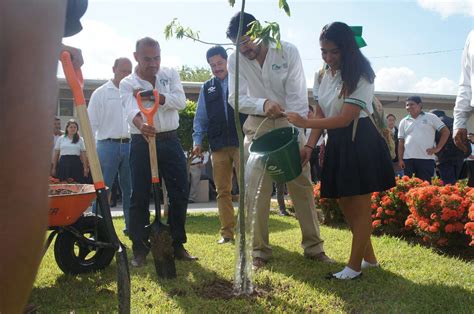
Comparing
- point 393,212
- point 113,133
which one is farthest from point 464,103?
point 113,133

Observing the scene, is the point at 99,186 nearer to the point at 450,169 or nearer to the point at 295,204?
the point at 295,204

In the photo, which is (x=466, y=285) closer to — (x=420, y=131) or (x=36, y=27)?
(x=36, y=27)

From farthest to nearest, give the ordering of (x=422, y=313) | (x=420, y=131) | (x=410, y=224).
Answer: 1. (x=420, y=131)
2. (x=410, y=224)
3. (x=422, y=313)

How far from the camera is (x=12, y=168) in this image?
696 mm

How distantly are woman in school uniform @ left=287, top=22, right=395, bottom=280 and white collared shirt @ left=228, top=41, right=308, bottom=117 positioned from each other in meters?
0.47

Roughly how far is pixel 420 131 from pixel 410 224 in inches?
137

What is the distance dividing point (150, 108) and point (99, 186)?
1.94 m

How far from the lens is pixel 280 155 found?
3213 mm

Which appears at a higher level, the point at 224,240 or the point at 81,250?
the point at 81,250

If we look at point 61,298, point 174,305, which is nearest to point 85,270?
point 61,298

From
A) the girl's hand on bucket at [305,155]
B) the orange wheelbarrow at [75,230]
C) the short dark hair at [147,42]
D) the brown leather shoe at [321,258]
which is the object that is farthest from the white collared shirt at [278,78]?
the orange wheelbarrow at [75,230]

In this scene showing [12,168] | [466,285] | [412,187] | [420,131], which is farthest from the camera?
[420,131]

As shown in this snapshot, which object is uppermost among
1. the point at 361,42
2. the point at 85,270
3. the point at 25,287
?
the point at 361,42

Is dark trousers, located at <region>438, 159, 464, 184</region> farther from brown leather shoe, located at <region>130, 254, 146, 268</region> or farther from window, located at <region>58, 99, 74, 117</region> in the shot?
window, located at <region>58, 99, 74, 117</region>
